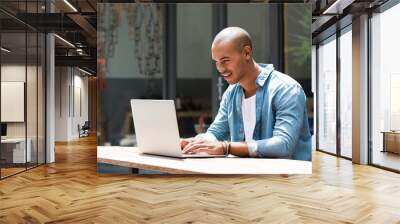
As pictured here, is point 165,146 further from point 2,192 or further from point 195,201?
point 2,192

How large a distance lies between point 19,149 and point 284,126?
172 inches

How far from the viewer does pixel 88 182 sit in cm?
586

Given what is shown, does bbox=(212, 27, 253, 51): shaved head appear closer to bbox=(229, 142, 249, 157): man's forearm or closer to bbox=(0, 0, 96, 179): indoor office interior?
bbox=(229, 142, 249, 157): man's forearm

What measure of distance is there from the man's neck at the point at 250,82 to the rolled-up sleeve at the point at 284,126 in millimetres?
252

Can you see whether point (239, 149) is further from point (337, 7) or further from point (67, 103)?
point (67, 103)

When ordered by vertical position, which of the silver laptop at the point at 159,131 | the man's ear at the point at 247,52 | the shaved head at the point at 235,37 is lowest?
the silver laptop at the point at 159,131

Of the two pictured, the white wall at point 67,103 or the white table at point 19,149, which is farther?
the white wall at point 67,103

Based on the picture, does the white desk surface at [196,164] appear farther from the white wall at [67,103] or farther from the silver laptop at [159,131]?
the white wall at [67,103]

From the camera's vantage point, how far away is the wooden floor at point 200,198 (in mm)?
3885

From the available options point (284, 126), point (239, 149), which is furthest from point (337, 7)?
point (239, 149)

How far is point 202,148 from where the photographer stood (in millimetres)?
3975

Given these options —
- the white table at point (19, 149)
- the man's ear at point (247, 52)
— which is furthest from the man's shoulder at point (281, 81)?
the white table at point (19, 149)

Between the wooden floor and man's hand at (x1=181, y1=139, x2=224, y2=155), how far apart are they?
56cm

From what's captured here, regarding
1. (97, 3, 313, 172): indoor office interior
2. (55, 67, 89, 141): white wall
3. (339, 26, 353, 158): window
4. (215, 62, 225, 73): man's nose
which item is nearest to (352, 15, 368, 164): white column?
(339, 26, 353, 158): window
